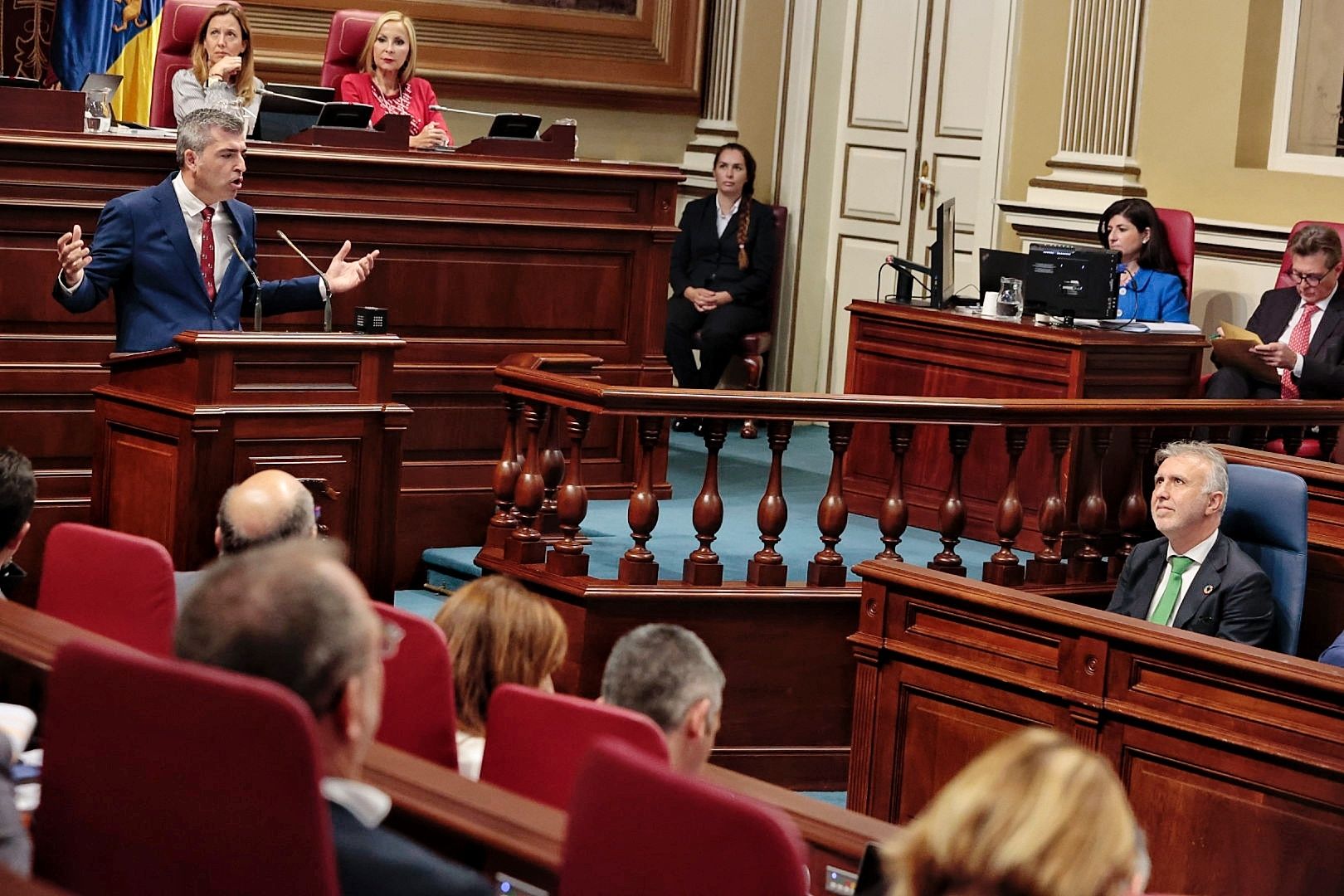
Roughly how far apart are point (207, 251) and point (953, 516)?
207 cm

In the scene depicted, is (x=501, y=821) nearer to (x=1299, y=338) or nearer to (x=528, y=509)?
(x=528, y=509)

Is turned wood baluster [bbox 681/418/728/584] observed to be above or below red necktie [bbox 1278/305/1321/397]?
below

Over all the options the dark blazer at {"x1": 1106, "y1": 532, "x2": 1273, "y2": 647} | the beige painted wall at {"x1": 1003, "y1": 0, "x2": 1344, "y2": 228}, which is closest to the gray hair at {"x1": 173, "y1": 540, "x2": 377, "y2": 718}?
the dark blazer at {"x1": 1106, "y1": 532, "x2": 1273, "y2": 647}

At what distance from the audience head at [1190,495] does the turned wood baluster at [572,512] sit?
4.72 feet

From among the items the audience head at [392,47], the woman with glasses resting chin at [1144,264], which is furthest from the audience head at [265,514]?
the woman with glasses resting chin at [1144,264]

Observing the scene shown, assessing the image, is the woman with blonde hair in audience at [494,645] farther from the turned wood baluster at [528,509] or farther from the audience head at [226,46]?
the audience head at [226,46]

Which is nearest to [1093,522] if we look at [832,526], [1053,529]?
[1053,529]

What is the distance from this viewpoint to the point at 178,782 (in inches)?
65.0

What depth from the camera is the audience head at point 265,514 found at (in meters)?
3.31

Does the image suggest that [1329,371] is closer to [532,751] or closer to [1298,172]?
[1298,172]

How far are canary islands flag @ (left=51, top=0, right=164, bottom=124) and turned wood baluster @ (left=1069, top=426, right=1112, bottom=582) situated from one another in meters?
4.13

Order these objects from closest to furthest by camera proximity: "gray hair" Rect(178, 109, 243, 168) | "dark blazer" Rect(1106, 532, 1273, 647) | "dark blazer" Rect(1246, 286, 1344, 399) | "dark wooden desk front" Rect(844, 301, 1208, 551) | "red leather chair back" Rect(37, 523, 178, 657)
A: "red leather chair back" Rect(37, 523, 178, 657), "dark blazer" Rect(1106, 532, 1273, 647), "gray hair" Rect(178, 109, 243, 168), "dark wooden desk front" Rect(844, 301, 1208, 551), "dark blazer" Rect(1246, 286, 1344, 399)

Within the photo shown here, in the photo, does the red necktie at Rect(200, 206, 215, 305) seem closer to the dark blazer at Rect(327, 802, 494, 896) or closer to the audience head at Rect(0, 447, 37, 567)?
the audience head at Rect(0, 447, 37, 567)

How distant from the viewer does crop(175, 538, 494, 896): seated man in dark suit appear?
1622 millimetres
